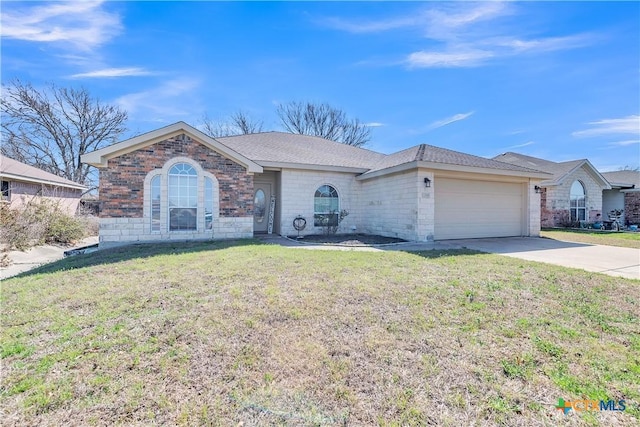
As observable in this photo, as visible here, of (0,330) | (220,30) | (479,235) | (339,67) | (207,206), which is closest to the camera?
(0,330)

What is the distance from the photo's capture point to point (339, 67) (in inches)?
541

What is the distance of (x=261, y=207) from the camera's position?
13.4 meters

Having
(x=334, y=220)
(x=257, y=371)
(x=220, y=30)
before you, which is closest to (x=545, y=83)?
(x=334, y=220)

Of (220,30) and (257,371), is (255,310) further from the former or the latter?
(220,30)

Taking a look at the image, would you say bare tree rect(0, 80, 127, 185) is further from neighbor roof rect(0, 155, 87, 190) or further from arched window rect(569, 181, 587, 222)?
arched window rect(569, 181, 587, 222)

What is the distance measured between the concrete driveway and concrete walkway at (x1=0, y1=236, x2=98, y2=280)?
1233 cm

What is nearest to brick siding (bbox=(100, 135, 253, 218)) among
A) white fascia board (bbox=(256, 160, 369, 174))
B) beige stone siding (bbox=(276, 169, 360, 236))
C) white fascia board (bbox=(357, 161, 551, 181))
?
white fascia board (bbox=(256, 160, 369, 174))

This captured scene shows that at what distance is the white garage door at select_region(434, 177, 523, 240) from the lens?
10945 millimetres

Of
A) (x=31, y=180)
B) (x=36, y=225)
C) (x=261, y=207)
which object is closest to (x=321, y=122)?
(x=261, y=207)

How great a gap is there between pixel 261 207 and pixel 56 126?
79.4 feet

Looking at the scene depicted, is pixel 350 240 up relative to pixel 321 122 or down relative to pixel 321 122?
down

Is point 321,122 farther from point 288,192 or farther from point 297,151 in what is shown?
point 288,192

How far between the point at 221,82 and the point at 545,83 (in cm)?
1426

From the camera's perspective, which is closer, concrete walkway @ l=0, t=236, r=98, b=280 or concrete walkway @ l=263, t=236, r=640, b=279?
concrete walkway @ l=263, t=236, r=640, b=279
